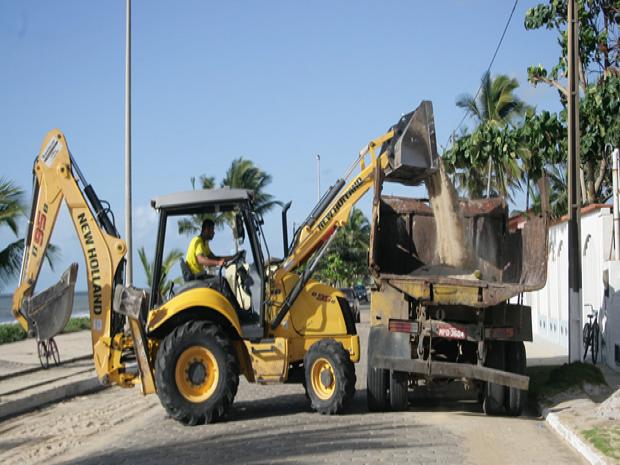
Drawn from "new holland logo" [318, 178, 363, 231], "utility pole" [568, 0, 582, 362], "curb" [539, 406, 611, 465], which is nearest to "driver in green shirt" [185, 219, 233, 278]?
"new holland logo" [318, 178, 363, 231]

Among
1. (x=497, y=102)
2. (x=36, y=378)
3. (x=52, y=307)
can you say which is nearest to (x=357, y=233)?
(x=497, y=102)

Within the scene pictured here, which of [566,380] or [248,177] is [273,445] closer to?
[566,380]

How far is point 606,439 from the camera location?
9.01 metres

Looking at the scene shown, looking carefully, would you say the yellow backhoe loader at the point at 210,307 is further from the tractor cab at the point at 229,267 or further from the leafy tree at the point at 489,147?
the leafy tree at the point at 489,147

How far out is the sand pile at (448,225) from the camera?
12562mm

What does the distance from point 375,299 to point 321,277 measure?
5404cm

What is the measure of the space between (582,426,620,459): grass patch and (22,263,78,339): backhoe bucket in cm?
654

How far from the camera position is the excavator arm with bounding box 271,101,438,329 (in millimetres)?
12094

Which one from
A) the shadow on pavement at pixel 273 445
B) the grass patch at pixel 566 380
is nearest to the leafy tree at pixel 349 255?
the grass patch at pixel 566 380

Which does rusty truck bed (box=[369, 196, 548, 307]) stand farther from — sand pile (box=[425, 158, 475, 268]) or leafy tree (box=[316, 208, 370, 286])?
leafy tree (box=[316, 208, 370, 286])

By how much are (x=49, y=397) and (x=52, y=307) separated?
3.43 m

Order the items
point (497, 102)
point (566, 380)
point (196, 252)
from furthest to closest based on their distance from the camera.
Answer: point (497, 102)
point (566, 380)
point (196, 252)

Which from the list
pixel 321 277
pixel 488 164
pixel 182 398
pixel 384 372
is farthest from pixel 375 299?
pixel 321 277

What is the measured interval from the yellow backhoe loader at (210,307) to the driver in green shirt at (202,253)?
0.11 meters
